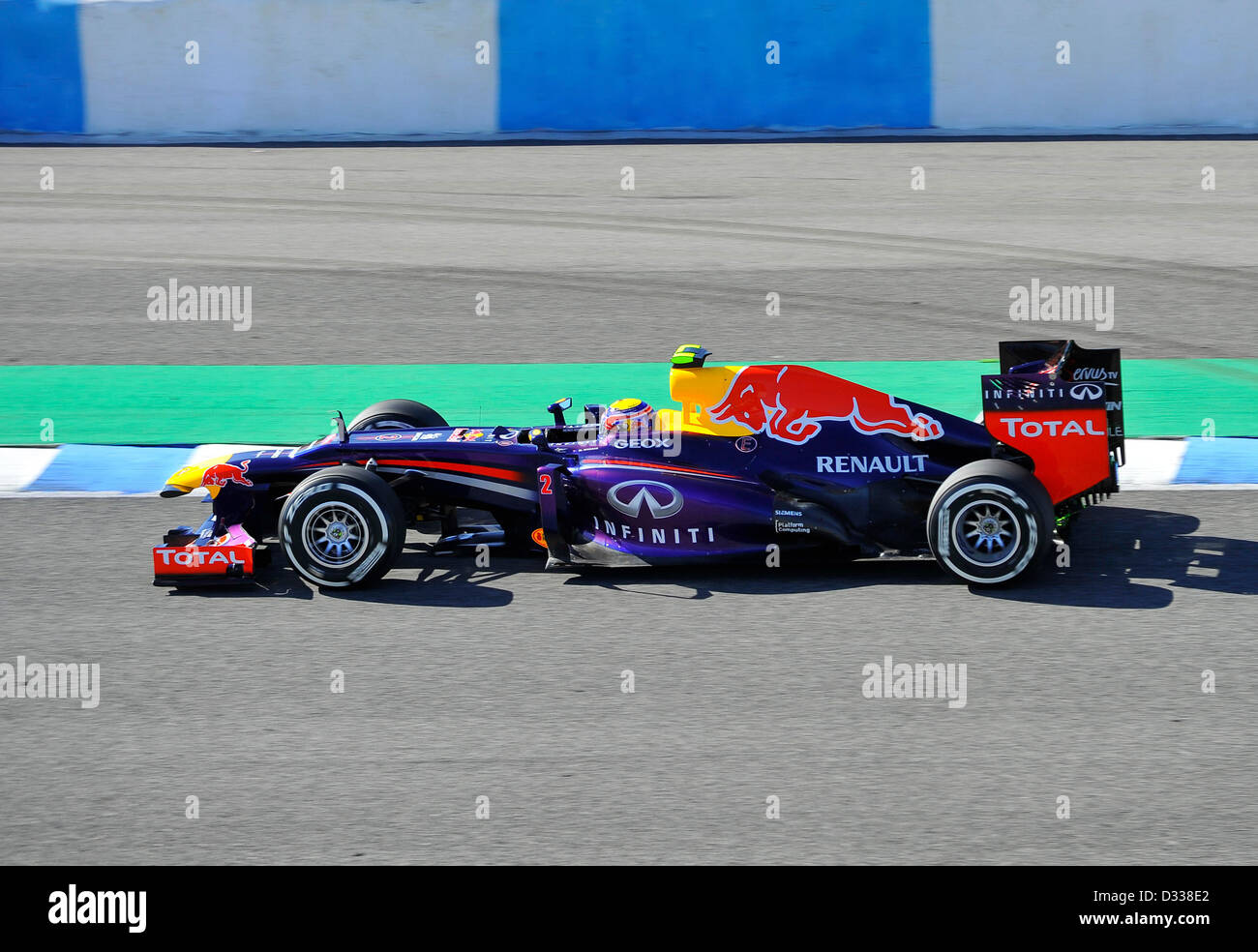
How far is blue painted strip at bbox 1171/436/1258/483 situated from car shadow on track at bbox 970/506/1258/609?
77cm

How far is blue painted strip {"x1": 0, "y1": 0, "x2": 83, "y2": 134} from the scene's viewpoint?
Result: 64.5 ft

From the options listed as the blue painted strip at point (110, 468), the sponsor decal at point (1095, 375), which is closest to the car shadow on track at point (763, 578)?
the sponsor decal at point (1095, 375)

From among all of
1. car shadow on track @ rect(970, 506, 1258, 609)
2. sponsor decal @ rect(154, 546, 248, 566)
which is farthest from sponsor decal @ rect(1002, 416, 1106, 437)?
sponsor decal @ rect(154, 546, 248, 566)

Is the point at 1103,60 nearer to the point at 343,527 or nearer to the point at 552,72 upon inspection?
the point at 552,72

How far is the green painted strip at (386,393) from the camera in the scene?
983cm

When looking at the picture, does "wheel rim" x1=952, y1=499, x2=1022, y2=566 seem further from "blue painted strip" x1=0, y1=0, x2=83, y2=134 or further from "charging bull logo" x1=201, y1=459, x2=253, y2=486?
"blue painted strip" x1=0, y1=0, x2=83, y2=134

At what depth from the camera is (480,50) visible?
1970cm

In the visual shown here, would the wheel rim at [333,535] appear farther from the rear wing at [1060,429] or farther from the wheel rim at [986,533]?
the rear wing at [1060,429]

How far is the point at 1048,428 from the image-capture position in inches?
276

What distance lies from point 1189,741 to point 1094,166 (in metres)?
13.3

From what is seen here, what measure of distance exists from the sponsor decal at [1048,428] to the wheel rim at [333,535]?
2.91 meters

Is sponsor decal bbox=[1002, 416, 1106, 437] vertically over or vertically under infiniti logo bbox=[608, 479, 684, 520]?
over

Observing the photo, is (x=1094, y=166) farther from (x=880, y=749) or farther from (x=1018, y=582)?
(x=880, y=749)

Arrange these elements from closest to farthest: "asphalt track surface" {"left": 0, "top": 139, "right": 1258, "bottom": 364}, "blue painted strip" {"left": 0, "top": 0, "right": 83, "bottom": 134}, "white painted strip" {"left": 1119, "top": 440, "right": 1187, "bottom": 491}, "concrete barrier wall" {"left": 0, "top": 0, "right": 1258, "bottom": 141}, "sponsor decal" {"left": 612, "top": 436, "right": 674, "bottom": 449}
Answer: "sponsor decal" {"left": 612, "top": 436, "right": 674, "bottom": 449}, "white painted strip" {"left": 1119, "top": 440, "right": 1187, "bottom": 491}, "asphalt track surface" {"left": 0, "top": 139, "right": 1258, "bottom": 364}, "concrete barrier wall" {"left": 0, "top": 0, "right": 1258, "bottom": 141}, "blue painted strip" {"left": 0, "top": 0, "right": 83, "bottom": 134}
